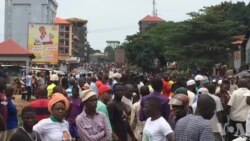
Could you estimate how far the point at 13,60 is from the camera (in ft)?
160

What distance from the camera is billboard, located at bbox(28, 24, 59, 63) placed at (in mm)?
51250

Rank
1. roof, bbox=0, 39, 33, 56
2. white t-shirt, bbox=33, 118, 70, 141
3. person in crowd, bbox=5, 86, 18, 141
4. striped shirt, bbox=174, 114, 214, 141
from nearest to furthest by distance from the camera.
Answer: striped shirt, bbox=174, 114, 214, 141, white t-shirt, bbox=33, 118, 70, 141, person in crowd, bbox=5, 86, 18, 141, roof, bbox=0, 39, 33, 56

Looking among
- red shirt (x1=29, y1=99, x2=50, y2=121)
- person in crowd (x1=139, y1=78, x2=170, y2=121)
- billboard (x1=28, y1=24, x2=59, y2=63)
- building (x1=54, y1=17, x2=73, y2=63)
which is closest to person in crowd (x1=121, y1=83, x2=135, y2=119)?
person in crowd (x1=139, y1=78, x2=170, y2=121)

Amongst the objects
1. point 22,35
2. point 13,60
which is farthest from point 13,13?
point 13,60

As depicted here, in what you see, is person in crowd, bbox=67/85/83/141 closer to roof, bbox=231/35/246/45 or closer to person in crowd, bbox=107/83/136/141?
person in crowd, bbox=107/83/136/141

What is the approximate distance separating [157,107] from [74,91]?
4.20 meters

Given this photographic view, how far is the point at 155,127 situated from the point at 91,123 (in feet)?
3.72

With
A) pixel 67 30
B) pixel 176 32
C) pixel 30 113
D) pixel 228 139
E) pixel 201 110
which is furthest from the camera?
pixel 67 30

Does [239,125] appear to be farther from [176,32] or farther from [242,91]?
[176,32]

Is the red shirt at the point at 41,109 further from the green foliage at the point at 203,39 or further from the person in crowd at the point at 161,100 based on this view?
the green foliage at the point at 203,39

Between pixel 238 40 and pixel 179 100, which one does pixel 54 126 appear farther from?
pixel 238 40

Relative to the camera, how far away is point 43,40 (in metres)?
51.5

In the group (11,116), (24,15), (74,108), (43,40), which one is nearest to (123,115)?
(74,108)

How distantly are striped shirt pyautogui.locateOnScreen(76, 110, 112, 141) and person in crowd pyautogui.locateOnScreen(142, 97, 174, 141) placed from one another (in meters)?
0.88
